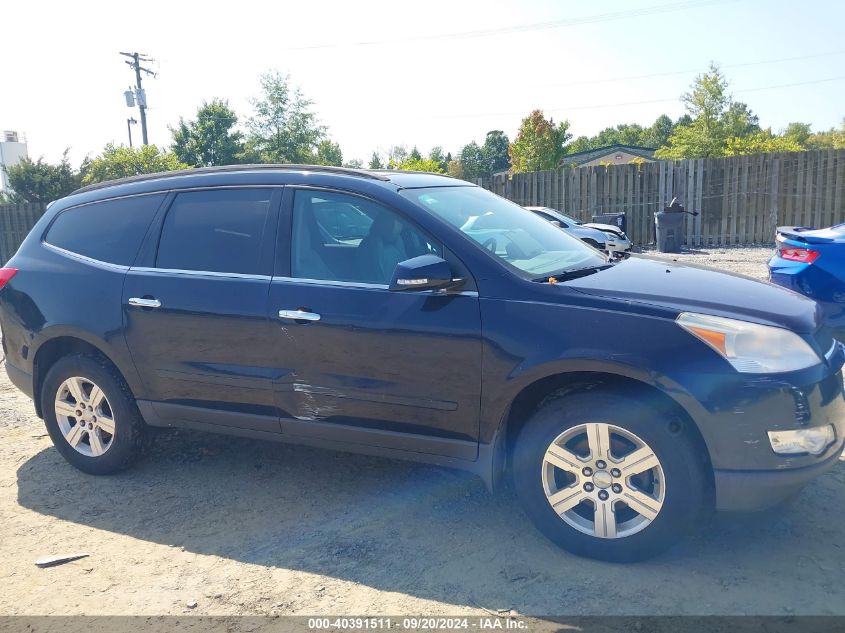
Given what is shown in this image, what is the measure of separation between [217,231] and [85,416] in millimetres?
1567

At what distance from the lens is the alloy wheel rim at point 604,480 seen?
3.14m

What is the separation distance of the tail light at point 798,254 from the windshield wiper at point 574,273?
300 cm

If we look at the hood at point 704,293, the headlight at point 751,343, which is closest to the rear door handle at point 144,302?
the hood at point 704,293

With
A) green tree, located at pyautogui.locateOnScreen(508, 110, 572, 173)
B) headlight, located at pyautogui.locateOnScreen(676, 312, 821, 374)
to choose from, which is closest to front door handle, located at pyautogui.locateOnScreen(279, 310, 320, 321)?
headlight, located at pyautogui.locateOnScreen(676, 312, 821, 374)

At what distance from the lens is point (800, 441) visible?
2984mm

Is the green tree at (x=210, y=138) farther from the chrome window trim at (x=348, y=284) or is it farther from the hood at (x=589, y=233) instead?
the chrome window trim at (x=348, y=284)

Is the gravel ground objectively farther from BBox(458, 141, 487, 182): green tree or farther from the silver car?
BBox(458, 141, 487, 182): green tree

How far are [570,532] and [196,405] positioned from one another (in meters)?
2.30

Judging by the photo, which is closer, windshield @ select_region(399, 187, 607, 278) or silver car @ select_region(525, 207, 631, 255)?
windshield @ select_region(399, 187, 607, 278)

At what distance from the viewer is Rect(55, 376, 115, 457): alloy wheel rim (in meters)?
4.57

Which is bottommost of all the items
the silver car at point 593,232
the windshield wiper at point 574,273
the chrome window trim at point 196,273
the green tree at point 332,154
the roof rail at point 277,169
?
the silver car at point 593,232

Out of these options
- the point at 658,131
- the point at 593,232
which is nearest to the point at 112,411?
the point at 593,232

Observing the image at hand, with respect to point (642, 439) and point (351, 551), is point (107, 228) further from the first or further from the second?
point (642, 439)

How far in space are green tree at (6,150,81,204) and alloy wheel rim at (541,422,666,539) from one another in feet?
102
